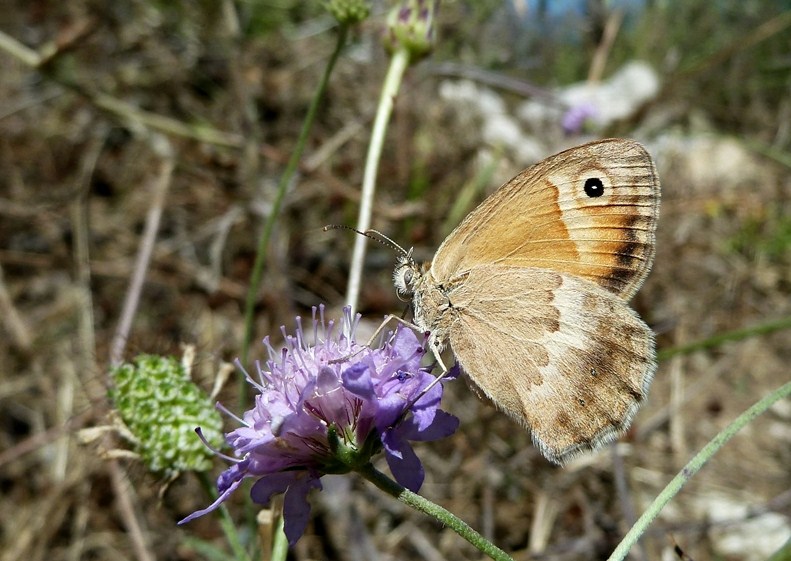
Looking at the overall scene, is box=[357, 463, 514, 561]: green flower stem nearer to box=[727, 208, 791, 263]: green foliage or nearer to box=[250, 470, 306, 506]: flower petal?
box=[250, 470, 306, 506]: flower petal

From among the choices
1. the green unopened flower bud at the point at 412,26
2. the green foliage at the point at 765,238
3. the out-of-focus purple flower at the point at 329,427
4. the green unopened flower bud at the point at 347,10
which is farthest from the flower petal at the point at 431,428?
the green foliage at the point at 765,238

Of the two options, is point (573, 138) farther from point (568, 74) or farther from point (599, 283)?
point (599, 283)

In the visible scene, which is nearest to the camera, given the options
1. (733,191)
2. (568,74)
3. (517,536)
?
(517,536)

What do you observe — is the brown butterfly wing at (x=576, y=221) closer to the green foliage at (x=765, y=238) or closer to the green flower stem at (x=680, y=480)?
the green flower stem at (x=680, y=480)

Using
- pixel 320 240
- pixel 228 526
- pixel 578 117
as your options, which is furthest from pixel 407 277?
pixel 578 117

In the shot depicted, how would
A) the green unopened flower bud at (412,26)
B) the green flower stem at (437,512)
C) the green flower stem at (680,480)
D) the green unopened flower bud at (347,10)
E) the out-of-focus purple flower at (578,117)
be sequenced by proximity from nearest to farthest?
the green flower stem at (437,512), the green flower stem at (680,480), the green unopened flower bud at (347,10), the green unopened flower bud at (412,26), the out-of-focus purple flower at (578,117)

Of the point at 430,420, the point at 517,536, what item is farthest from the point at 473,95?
the point at 430,420

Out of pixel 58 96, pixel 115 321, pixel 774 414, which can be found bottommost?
pixel 115 321

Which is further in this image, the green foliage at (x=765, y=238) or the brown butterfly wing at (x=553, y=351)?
the green foliage at (x=765, y=238)
